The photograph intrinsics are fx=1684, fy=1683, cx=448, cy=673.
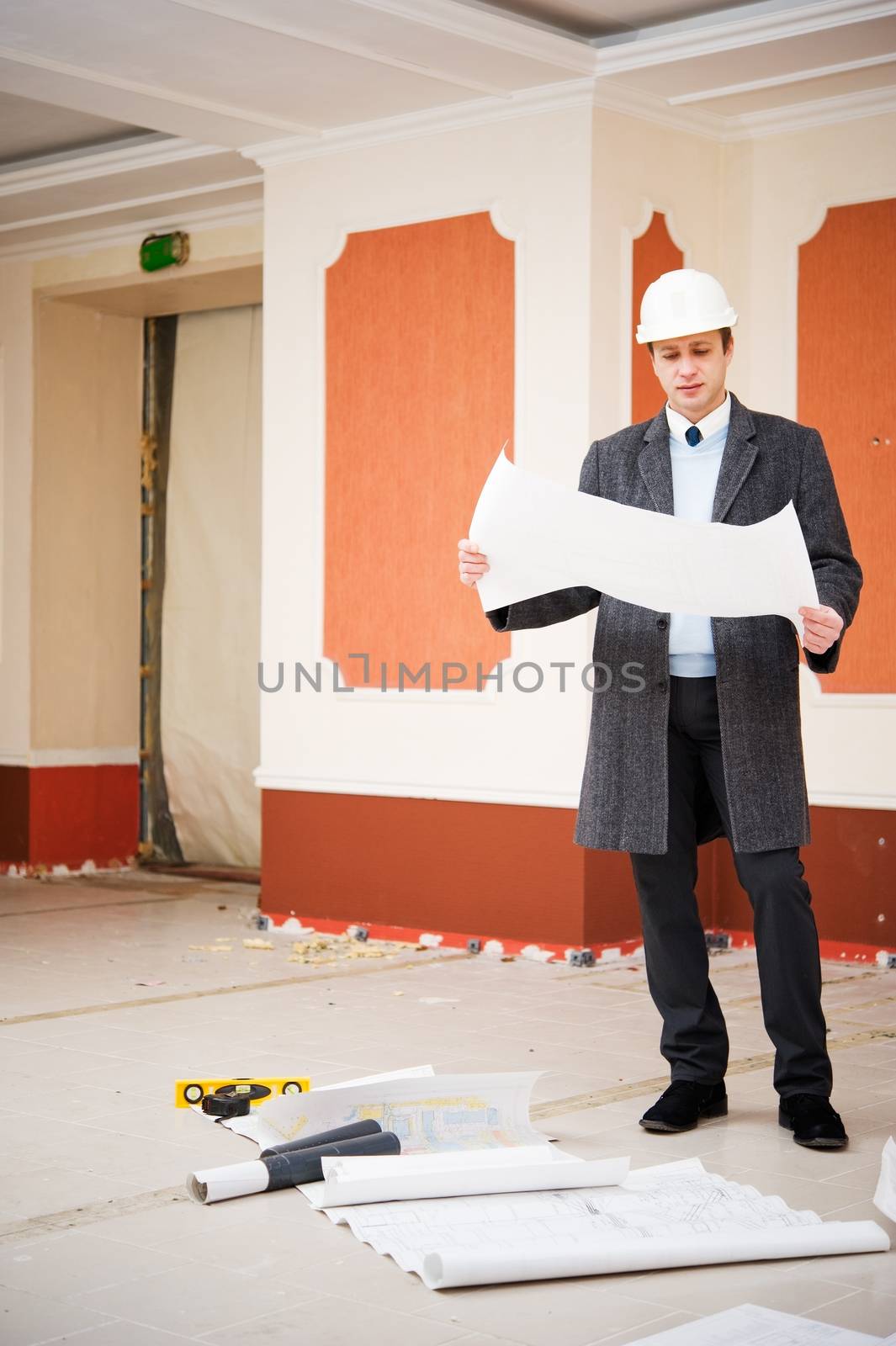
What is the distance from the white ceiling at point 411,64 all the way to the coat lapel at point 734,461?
2007 millimetres

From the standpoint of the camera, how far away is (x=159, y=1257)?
95.0 inches

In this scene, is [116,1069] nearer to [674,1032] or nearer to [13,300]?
[674,1032]

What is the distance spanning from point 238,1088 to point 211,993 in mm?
1419

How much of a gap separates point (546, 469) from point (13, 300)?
10.7 ft

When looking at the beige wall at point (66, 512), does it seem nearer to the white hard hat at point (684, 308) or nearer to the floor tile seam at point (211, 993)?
the floor tile seam at point (211, 993)

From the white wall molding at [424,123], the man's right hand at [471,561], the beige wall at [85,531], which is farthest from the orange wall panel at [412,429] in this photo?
the man's right hand at [471,561]

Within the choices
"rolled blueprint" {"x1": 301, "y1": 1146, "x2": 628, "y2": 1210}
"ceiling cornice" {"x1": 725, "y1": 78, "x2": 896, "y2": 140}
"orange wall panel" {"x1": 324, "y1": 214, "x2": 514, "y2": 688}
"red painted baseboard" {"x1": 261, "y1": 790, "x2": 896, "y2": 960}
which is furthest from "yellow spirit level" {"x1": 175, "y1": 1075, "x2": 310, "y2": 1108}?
"ceiling cornice" {"x1": 725, "y1": 78, "x2": 896, "y2": 140}

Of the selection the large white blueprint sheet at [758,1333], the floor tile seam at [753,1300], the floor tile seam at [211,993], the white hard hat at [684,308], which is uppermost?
the white hard hat at [684,308]

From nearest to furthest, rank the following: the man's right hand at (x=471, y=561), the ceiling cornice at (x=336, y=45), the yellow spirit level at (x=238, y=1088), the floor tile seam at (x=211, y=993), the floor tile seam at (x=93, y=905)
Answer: the man's right hand at (x=471, y=561), the yellow spirit level at (x=238, y=1088), the floor tile seam at (x=211, y=993), the ceiling cornice at (x=336, y=45), the floor tile seam at (x=93, y=905)

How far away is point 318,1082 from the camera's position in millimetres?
3541

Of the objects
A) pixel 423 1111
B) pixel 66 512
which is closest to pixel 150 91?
pixel 66 512

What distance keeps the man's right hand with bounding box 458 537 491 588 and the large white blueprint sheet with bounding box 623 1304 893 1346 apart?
1273 millimetres

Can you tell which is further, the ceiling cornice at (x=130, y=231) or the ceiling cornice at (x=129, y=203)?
the ceiling cornice at (x=130, y=231)

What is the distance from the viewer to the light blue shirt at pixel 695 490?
10.0 ft
